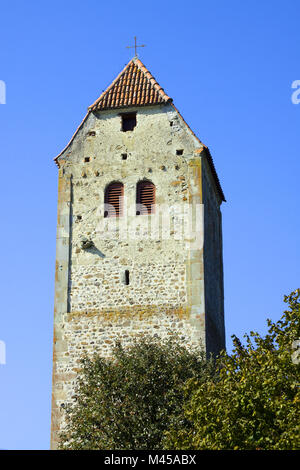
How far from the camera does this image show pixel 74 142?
30219 mm

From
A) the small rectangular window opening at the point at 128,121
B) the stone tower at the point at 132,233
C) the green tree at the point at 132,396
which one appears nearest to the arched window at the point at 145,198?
the stone tower at the point at 132,233

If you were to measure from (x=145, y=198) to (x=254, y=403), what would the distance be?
995 centimetres

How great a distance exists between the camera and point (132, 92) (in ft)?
99.5

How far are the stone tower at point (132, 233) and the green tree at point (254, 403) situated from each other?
183 inches

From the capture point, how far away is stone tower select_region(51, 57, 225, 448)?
89.8ft

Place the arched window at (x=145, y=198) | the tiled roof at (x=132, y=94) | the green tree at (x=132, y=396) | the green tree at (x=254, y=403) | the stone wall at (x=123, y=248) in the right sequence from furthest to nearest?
1. the tiled roof at (x=132, y=94)
2. the arched window at (x=145, y=198)
3. the stone wall at (x=123, y=248)
4. the green tree at (x=132, y=396)
5. the green tree at (x=254, y=403)

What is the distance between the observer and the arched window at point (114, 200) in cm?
2892

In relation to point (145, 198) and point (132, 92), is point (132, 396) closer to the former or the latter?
point (145, 198)

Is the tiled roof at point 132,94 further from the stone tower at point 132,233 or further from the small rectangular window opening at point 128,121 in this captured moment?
the small rectangular window opening at point 128,121

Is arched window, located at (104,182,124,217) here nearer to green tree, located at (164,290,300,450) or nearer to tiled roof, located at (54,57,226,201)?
tiled roof, located at (54,57,226,201)

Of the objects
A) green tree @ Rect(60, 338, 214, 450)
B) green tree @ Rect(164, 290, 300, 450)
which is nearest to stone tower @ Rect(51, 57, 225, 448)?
green tree @ Rect(60, 338, 214, 450)

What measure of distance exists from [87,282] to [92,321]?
1.26 meters

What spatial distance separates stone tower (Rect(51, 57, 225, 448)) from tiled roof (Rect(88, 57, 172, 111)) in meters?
0.04
